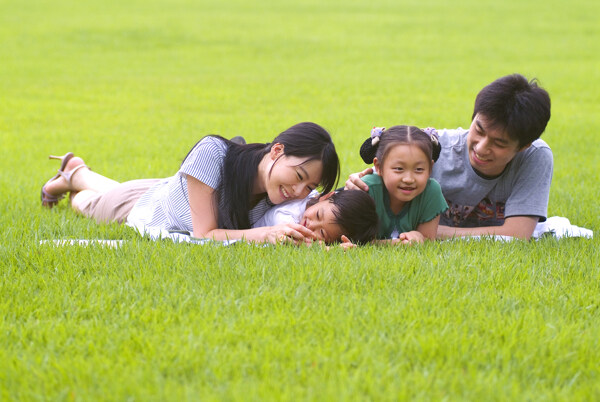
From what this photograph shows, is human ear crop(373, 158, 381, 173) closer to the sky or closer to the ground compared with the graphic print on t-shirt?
closer to the sky

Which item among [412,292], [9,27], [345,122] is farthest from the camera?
[9,27]

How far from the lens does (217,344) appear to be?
2.95m

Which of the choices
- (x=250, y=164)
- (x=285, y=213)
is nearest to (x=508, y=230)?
(x=285, y=213)

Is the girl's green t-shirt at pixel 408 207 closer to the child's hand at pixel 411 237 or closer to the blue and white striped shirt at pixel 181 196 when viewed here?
the child's hand at pixel 411 237

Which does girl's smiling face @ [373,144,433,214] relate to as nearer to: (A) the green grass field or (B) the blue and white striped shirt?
(A) the green grass field

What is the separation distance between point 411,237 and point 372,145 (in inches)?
25.0

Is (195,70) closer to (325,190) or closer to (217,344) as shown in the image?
(325,190)

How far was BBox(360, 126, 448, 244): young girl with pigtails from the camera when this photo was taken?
4.41m

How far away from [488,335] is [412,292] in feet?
1.58

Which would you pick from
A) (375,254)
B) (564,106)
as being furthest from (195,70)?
(375,254)

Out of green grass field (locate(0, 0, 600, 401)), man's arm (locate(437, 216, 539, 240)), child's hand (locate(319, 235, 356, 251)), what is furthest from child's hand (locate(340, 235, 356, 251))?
man's arm (locate(437, 216, 539, 240))

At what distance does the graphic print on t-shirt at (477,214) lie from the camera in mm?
5109

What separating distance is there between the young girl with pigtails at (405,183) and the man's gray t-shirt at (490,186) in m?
0.26

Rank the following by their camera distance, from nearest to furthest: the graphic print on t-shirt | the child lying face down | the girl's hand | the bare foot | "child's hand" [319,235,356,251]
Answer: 1. "child's hand" [319,235,356,251]
2. the girl's hand
3. the child lying face down
4. the graphic print on t-shirt
5. the bare foot
